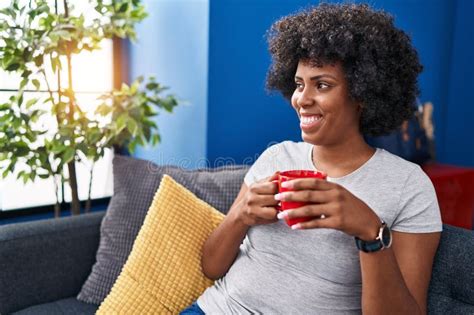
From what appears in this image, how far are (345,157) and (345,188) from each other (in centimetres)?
19

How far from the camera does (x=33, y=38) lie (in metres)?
1.49

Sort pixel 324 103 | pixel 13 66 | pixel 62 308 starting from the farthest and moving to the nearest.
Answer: pixel 13 66
pixel 62 308
pixel 324 103

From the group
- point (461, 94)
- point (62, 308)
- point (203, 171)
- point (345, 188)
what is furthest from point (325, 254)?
point (461, 94)

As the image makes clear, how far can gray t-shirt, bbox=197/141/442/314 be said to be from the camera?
0.95 m

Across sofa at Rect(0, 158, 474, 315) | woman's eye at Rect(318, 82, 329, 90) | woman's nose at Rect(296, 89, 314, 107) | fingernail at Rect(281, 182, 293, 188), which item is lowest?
sofa at Rect(0, 158, 474, 315)

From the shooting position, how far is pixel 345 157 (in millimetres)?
1071

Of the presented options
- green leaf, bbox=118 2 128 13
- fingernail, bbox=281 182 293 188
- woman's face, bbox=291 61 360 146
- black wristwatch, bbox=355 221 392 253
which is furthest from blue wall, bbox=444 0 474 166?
fingernail, bbox=281 182 293 188

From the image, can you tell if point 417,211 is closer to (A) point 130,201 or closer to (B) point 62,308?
(A) point 130,201

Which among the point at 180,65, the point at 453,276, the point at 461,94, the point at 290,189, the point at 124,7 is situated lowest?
the point at 453,276

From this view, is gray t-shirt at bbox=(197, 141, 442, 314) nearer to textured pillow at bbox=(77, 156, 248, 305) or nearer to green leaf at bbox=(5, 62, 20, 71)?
A: textured pillow at bbox=(77, 156, 248, 305)

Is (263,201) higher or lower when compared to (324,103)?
lower

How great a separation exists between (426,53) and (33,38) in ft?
8.09

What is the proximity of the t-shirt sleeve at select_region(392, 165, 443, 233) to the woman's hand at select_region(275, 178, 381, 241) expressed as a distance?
167 mm

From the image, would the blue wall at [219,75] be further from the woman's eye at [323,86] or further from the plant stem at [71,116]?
the woman's eye at [323,86]
